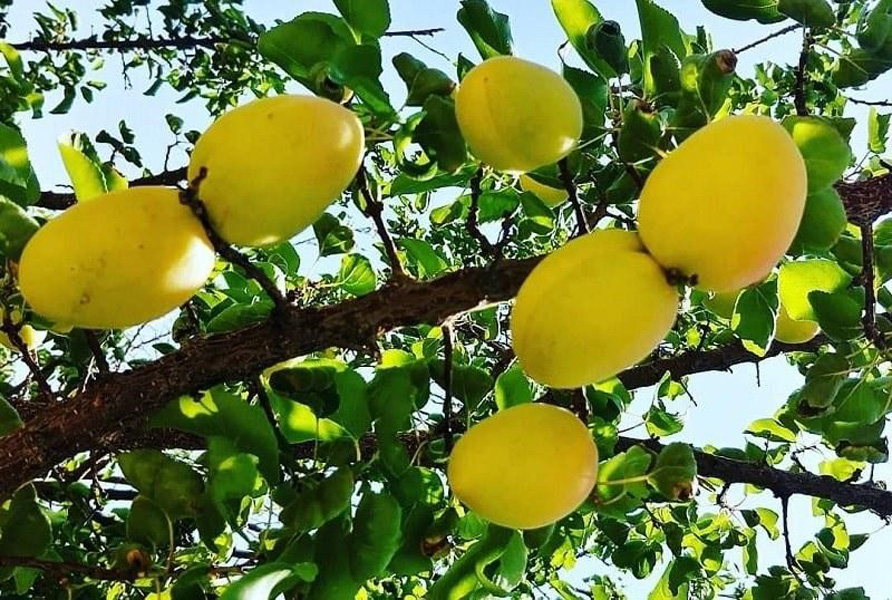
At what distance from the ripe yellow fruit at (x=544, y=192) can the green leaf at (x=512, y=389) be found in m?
0.24

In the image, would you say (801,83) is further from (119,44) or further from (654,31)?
(119,44)

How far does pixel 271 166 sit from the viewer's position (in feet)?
2.36

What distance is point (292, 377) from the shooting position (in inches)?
38.7

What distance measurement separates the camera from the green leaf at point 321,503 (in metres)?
0.86

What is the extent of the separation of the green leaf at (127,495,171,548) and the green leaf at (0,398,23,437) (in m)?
0.18

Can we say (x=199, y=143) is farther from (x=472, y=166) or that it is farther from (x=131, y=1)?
(x=131, y=1)

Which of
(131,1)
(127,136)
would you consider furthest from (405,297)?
(131,1)

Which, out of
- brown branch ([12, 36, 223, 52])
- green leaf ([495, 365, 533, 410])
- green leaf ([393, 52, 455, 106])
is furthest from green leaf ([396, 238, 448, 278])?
brown branch ([12, 36, 223, 52])

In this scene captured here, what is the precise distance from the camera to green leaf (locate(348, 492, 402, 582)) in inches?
35.4

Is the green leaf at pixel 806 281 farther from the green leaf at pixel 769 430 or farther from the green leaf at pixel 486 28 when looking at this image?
the green leaf at pixel 769 430

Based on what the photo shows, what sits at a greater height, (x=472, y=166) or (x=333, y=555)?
(x=472, y=166)

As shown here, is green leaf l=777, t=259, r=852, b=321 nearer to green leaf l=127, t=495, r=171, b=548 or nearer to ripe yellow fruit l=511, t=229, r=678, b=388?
ripe yellow fruit l=511, t=229, r=678, b=388

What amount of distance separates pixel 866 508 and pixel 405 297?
3.36 feet

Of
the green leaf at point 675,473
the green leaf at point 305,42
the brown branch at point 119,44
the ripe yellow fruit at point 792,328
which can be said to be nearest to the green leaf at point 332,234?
the green leaf at point 305,42
